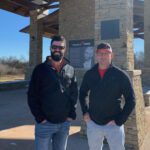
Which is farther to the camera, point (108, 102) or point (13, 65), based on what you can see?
point (13, 65)

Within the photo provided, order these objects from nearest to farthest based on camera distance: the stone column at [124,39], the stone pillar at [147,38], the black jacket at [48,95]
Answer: the black jacket at [48,95]
the stone column at [124,39]
the stone pillar at [147,38]

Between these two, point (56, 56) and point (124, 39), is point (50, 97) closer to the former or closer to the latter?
point (56, 56)

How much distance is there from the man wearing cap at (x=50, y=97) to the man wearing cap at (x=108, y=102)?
0.35 meters

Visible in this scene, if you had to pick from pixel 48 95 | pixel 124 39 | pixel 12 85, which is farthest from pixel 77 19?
pixel 48 95

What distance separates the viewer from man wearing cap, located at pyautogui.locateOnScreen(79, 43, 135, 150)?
3617mm

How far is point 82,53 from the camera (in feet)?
45.5

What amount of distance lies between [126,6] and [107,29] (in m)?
0.65

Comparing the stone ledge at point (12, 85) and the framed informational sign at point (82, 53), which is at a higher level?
the framed informational sign at point (82, 53)

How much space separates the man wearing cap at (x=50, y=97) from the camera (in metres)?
3.49

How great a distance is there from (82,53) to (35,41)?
5.17 meters

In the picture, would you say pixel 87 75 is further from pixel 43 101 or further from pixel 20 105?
pixel 20 105

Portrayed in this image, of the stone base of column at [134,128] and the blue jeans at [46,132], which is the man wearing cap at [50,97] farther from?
the stone base of column at [134,128]

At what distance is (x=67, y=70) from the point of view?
371 cm

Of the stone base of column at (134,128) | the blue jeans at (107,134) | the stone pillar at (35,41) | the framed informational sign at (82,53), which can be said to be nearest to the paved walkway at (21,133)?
the stone base of column at (134,128)
